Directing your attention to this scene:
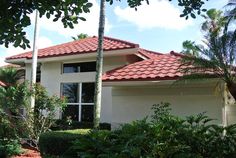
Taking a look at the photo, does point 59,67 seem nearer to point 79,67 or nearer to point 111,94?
point 79,67

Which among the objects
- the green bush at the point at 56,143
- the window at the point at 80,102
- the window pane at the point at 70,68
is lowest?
the green bush at the point at 56,143

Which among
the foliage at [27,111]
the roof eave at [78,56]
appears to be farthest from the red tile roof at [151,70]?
the foliage at [27,111]

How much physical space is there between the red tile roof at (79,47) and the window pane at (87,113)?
2.51 meters

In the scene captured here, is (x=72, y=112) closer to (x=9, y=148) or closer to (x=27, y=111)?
(x=27, y=111)

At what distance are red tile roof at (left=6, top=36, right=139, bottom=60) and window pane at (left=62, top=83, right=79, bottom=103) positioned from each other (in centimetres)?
162

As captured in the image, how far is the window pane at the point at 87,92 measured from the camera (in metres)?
18.0

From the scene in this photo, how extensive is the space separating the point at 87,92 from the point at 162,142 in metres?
12.2

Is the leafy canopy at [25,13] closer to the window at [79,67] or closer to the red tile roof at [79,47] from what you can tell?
the red tile roof at [79,47]

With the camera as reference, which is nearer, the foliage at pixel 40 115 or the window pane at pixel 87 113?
the foliage at pixel 40 115

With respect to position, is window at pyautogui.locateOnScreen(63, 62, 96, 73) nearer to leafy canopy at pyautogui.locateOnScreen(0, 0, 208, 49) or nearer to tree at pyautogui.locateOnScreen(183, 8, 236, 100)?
tree at pyautogui.locateOnScreen(183, 8, 236, 100)

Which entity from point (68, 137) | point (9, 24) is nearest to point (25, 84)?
point (68, 137)

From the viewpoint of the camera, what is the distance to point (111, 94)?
16.8 m

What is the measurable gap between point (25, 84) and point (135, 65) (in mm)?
4341

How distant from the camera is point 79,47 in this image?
18797 millimetres
